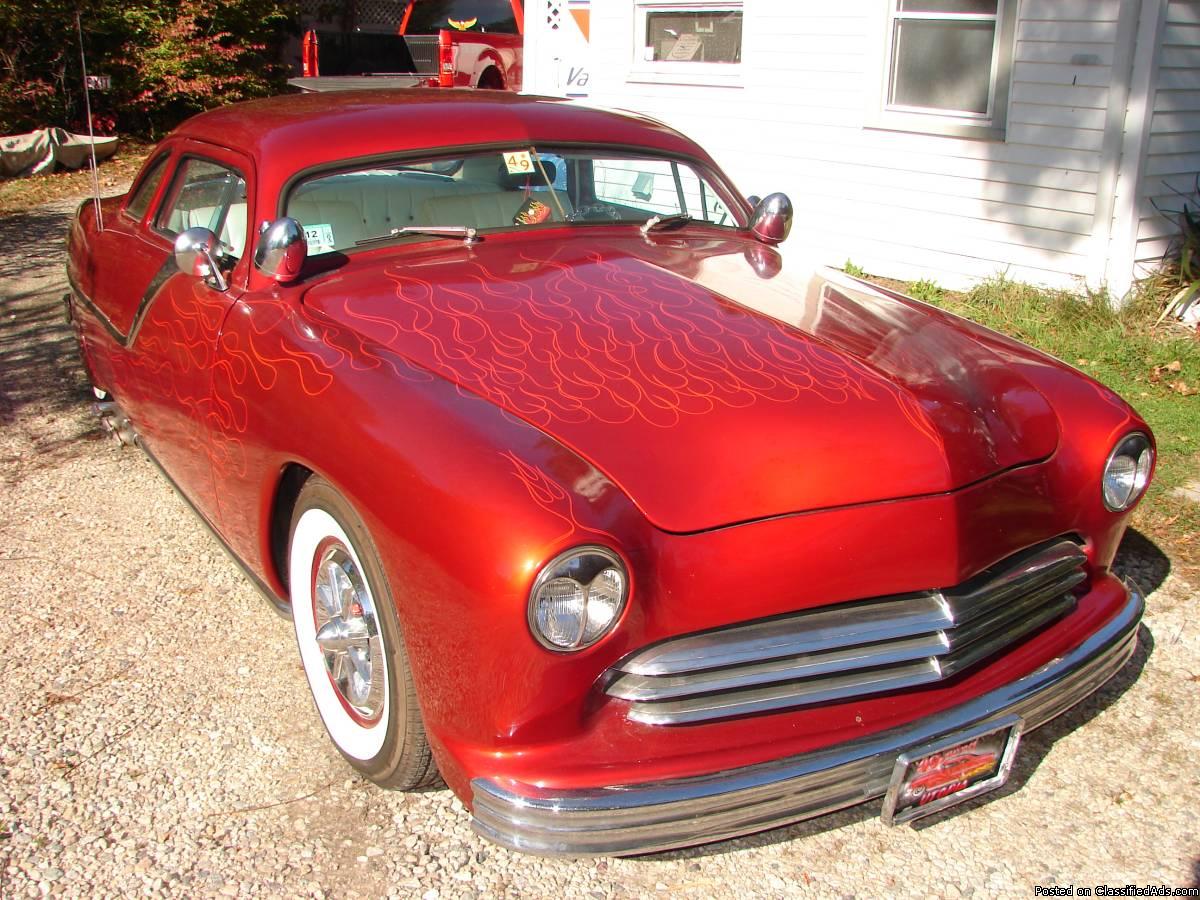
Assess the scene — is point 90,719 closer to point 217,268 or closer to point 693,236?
point 217,268

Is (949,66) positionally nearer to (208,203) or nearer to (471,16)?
(208,203)

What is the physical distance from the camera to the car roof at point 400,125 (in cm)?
355

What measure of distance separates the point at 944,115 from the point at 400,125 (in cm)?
486

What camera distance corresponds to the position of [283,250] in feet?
10.4

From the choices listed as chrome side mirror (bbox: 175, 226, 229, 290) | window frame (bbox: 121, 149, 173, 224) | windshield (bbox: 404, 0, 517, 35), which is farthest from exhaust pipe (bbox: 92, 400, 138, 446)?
windshield (bbox: 404, 0, 517, 35)

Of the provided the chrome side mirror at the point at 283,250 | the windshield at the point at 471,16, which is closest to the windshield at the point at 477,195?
the chrome side mirror at the point at 283,250

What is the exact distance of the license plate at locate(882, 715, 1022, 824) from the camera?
2385 millimetres

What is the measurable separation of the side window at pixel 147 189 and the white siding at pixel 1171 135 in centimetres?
524

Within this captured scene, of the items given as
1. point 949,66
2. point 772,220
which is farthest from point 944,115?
point 772,220

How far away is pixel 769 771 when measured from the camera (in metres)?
2.28

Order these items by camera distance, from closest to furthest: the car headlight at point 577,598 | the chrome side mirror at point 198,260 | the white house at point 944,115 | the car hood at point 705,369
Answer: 1. the car headlight at point 577,598
2. the car hood at point 705,369
3. the chrome side mirror at point 198,260
4. the white house at point 944,115

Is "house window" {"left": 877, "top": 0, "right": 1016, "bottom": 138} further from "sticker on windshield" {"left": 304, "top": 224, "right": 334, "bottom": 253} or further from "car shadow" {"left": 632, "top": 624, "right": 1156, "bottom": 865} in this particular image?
"sticker on windshield" {"left": 304, "top": 224, "right": 334, "bottom": 253}

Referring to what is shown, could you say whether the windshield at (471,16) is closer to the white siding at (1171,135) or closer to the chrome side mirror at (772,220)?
the white siding at (1171,135)

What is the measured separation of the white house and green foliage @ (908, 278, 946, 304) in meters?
0.08
